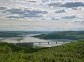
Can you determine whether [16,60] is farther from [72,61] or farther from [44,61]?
[72,61]

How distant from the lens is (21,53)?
51625 mm

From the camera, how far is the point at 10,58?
2127 inches

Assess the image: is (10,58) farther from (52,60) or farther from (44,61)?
(52,60)

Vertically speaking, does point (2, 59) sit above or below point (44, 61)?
above

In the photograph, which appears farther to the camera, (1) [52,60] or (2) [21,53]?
(1) [52,60]

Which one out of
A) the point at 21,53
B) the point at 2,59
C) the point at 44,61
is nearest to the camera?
the point at 21,53

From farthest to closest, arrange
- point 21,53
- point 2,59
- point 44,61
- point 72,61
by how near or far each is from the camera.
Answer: point 72,61, point 44,61, point 2,59, point 21,53

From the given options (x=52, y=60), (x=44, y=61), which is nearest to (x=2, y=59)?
(x=44, y=61)

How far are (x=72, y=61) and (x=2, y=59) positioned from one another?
36.2 metres

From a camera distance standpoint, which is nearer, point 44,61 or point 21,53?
point 21,53

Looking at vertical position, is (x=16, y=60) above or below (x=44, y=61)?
above

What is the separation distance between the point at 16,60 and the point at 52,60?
37789 mm

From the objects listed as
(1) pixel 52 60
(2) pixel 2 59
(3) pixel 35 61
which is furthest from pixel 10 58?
(1) pixel 52 60

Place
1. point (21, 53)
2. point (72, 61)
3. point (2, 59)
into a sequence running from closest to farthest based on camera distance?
point (21, 53)
point (2, 59)
point (72, 61)
